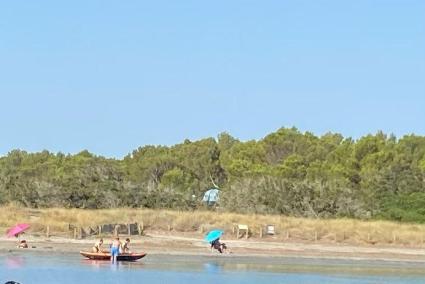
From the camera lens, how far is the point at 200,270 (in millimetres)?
36125

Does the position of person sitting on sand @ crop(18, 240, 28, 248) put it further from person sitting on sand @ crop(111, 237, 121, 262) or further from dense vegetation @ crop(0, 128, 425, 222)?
dense vegetation @ crop(0, 128, 425, 222)

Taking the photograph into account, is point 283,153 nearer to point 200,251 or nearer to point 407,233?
point 407,233

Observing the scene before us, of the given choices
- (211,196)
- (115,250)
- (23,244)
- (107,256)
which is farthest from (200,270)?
(211,196)

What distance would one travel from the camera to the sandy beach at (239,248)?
139 feet

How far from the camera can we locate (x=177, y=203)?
59906 millimetres

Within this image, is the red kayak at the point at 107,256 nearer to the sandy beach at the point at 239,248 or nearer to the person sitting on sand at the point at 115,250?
the person sitting on sand at the point at 115,250

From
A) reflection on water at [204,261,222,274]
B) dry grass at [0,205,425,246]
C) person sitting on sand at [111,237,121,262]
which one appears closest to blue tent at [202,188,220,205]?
dry grass at [0,205,425,246]

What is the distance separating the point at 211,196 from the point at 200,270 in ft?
122

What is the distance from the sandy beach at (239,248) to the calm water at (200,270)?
4.88 ft

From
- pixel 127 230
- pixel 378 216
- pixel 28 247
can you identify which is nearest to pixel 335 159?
pixel 378 216

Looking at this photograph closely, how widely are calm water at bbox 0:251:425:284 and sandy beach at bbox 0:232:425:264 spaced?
1487mm

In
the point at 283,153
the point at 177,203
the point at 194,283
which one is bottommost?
the point at 194,283

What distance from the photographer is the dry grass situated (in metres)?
48.1

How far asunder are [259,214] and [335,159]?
56.9ft
